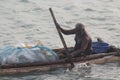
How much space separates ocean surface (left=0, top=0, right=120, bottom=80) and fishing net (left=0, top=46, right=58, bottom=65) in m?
0.51

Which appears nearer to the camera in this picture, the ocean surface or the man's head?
the ocean surface

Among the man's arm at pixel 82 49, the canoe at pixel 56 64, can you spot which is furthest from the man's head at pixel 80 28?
the canoe at pixel 56 64

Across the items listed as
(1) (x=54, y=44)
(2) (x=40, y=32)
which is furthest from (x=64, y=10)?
(1) (x=54, y=44)

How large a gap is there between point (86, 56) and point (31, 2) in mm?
12335

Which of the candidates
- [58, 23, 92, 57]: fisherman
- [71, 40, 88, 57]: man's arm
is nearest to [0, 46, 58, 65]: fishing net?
[71, 40, 88, 57]: man's arm

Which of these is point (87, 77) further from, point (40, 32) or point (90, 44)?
point (40, 32)

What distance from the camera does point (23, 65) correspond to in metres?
15.3

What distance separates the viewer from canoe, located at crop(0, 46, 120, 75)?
49.8 feet

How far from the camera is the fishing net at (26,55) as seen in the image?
1542 cm

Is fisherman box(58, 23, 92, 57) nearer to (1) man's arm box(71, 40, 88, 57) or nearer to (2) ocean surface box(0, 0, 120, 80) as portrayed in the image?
(1) man's arm box(71, 40, 88, 57)

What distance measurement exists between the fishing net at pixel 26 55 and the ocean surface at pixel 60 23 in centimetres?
51

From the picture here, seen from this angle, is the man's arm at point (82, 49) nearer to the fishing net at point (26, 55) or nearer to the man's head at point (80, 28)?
the man's head at point (80, 28)

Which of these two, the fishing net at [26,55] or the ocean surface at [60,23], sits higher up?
the ocean surface at [60,23]

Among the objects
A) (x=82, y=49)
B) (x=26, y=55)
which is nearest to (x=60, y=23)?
(x=82, y=49)
